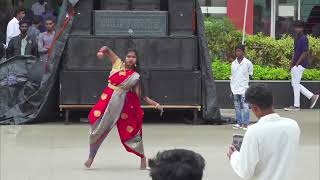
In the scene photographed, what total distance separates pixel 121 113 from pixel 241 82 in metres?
3.89

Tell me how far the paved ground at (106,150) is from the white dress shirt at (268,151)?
12.2 ft

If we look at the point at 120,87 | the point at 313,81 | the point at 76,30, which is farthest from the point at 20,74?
the point at 313,81

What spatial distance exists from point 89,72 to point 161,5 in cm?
195

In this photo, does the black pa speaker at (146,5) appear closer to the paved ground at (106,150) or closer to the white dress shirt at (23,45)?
the paved ground at (106,150)

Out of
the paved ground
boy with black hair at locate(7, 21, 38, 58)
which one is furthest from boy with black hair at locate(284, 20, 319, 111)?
boy with black hair at locate(7, 21, 38, 58)

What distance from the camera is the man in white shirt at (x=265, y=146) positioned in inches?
183

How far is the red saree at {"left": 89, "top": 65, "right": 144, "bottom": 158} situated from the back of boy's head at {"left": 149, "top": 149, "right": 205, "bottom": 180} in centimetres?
546

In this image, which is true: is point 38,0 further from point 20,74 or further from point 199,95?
point 199,95

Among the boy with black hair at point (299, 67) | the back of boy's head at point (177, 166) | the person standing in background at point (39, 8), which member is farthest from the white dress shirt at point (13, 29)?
the back of boy's head at point (177, 166)

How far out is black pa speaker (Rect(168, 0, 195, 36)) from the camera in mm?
13086

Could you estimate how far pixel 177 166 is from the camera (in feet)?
10.1

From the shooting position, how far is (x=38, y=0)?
1855cm

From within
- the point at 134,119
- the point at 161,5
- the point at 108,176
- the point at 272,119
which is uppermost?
the point at 161,5

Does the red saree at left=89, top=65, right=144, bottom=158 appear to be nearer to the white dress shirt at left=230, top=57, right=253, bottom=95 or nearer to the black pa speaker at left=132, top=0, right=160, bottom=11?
the white dress shirt at left=230, top=57, right=253, bottom=95
